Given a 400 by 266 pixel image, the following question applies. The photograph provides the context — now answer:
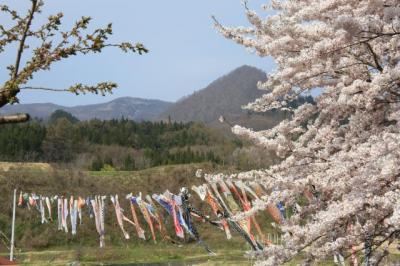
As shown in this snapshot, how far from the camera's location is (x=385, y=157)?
6293 mm

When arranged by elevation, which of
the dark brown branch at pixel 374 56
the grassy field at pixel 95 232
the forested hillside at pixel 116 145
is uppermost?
the dark brown branch at pixel 374 56

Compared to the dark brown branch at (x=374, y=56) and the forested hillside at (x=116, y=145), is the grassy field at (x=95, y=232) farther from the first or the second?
the dark brown branch at (x=374, y=56)

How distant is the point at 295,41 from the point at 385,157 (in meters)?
2.83

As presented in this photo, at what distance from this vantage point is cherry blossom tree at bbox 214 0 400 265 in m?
6.49

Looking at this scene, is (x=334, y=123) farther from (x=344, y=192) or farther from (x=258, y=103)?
(x=344, y=192)

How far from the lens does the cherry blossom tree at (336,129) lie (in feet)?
21.3

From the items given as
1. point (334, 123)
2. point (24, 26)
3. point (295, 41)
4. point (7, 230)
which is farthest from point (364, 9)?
point (7, 230)

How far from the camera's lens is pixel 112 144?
479 feet

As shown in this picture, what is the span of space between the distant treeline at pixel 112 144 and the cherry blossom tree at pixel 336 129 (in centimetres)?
10391

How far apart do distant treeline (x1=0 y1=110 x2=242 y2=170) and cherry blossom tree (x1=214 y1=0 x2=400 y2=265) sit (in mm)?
103912

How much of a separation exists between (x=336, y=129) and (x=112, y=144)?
457 feet

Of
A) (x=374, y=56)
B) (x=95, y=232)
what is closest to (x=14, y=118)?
(x=374, y=56)

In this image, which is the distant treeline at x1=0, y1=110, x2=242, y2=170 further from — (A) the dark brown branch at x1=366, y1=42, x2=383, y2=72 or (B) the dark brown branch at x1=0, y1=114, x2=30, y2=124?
(B) the dark brown branch at x1=0, y1=114, x2=30, y2=124

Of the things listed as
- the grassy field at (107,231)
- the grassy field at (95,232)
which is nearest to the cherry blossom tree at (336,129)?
the grassy field at (107,231)
